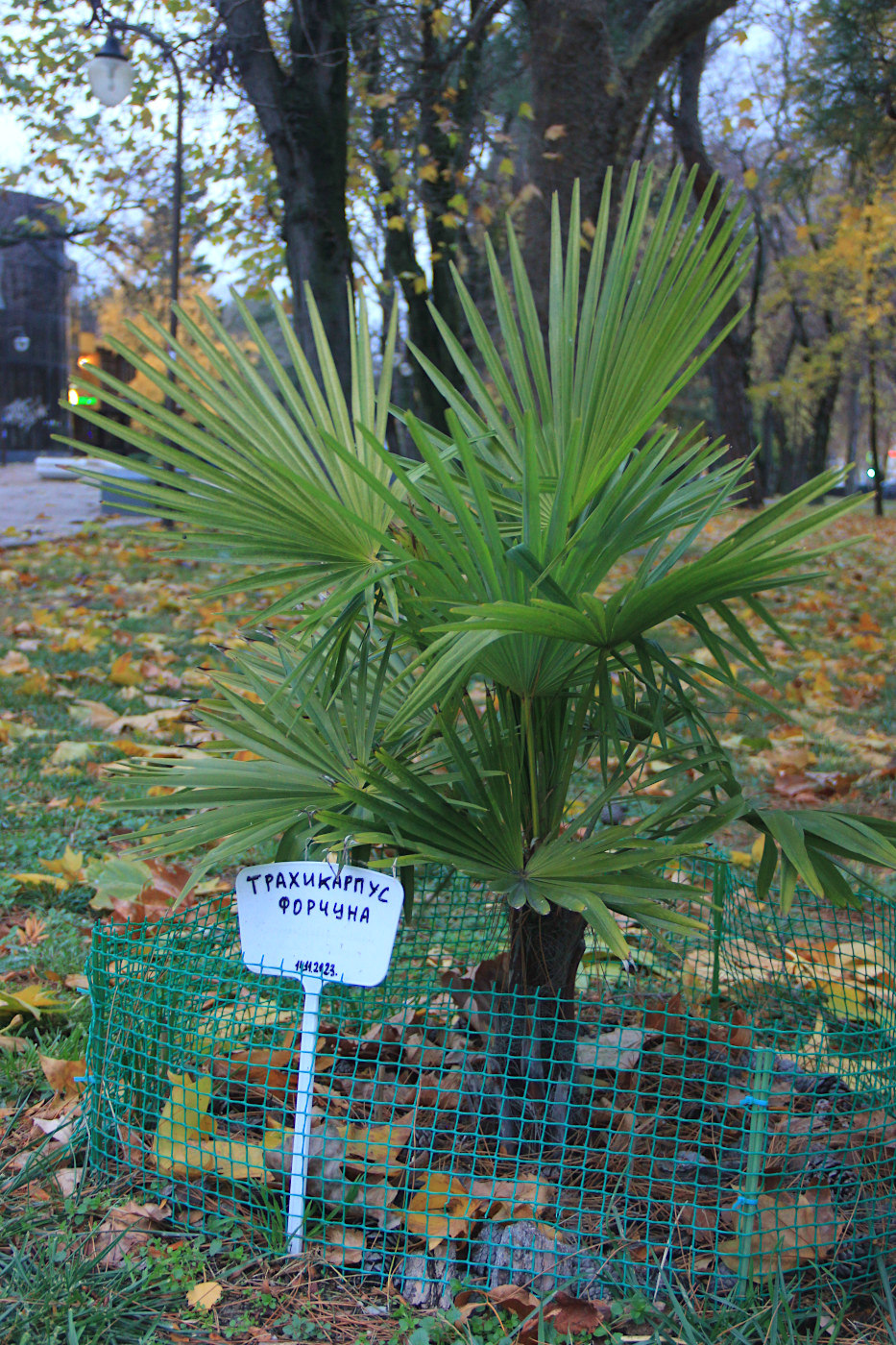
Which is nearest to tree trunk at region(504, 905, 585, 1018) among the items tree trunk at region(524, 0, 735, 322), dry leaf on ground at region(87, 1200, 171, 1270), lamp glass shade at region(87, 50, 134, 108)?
dry leaf on ground at region(87, 1200, 171, 1270)

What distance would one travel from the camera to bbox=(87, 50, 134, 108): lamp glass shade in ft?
26.6

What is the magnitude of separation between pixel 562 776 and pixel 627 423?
21.3 inches

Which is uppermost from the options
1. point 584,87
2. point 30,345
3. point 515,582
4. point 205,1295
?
point 30,345

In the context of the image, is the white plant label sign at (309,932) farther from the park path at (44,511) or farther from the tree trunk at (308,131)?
the park path at (44,511)

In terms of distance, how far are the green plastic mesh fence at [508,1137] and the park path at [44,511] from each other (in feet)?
21.0

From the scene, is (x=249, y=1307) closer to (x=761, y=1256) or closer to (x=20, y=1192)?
(x=20, y=1192)

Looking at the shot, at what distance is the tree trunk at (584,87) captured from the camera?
5.99m

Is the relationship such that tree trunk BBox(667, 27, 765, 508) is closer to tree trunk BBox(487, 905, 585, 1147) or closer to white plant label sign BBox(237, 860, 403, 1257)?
tree trunk BBox(487, 905, 585, 1147)

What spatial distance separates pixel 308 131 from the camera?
21.0ft

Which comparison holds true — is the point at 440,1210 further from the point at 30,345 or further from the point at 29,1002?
the point at 30,345

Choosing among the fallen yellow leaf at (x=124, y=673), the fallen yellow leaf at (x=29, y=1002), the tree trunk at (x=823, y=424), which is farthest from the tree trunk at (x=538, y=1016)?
the tree trunk at (x=823, y=424)

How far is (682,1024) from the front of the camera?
1.98 metres

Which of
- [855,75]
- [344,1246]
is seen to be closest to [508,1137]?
[344,1246]

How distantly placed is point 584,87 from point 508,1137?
5.96 m
